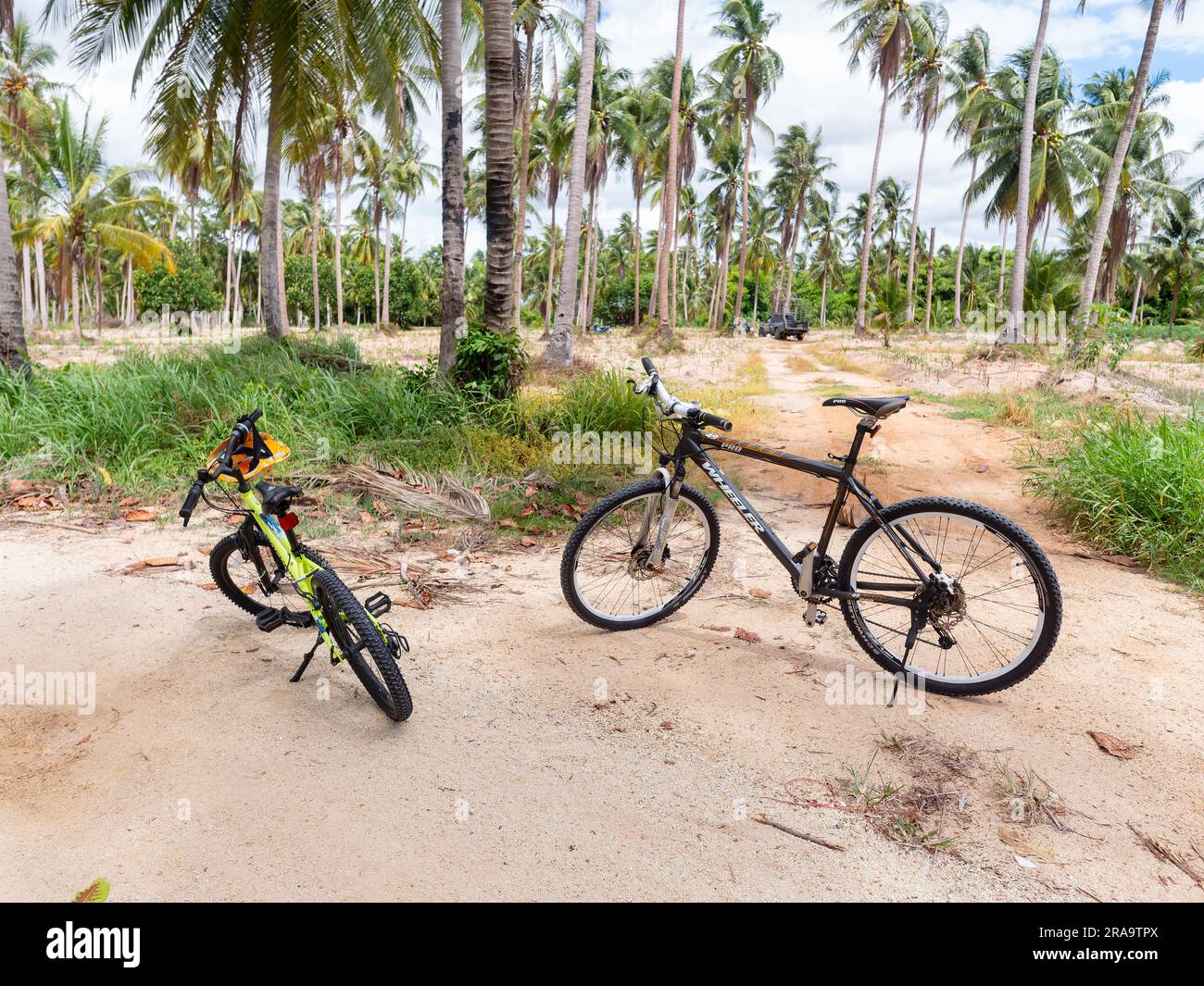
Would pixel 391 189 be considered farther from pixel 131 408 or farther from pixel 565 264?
pixel 131 408

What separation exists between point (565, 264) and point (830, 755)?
14.4m

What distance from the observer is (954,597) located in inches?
128

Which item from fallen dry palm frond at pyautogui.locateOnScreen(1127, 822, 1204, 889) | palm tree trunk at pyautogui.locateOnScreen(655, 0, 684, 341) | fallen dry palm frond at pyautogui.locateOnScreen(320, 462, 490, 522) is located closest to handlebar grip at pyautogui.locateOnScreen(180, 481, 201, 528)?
fallen dry palm frond at pyautogui.locateOnScreen(320, 462, 490, 522)

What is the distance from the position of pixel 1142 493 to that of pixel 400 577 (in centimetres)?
551

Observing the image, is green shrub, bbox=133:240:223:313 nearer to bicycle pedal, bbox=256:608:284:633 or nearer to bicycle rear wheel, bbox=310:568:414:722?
bicycle pedal, bbox=256:608:284:633

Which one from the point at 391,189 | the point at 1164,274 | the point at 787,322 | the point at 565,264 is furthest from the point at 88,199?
the point at 1164,274

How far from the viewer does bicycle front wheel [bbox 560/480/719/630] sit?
12.7 ft

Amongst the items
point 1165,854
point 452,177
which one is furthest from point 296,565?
point 452,177

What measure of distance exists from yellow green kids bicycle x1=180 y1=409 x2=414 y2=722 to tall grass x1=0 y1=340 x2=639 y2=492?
335cm

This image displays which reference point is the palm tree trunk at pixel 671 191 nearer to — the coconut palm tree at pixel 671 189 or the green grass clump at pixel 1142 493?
the coconut palm tree at pixel 671 189

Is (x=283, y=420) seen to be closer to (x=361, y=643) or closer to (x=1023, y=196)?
(x=361, y=643)

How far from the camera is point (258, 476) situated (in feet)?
11.3
